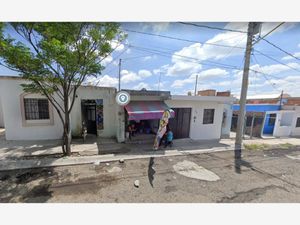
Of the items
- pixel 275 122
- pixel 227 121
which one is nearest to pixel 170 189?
pixel 227 121

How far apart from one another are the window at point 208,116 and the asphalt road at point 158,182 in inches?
178

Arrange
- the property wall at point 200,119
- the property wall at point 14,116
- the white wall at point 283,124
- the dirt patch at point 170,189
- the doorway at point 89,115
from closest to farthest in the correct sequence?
the dirt patch at point 170,189 → the property wall at point 14,116 → the doorway at point 89,115 → the property wall at point 200,119 → the white wall at point 283,124

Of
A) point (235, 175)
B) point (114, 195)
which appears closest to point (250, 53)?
point (235, 175)

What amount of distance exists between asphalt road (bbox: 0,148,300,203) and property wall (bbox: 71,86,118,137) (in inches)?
163

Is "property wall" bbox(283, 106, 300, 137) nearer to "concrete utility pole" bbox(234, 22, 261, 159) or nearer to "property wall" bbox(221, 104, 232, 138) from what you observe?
"property wall" bbox(221, 104, 232, 138)

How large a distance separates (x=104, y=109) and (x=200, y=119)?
6.79 meters

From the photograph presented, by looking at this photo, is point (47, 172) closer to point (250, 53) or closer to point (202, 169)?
point (202, 169)

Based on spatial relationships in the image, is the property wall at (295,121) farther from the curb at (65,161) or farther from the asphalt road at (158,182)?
the curb at (65,161)

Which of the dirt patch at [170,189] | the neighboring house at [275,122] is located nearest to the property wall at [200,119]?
the neighboring house at [275,122]

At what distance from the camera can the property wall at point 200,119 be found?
404 inches

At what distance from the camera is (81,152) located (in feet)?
24.2

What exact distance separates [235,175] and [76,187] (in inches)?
217

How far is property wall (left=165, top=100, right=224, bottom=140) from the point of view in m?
10.3

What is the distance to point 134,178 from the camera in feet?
16.8
